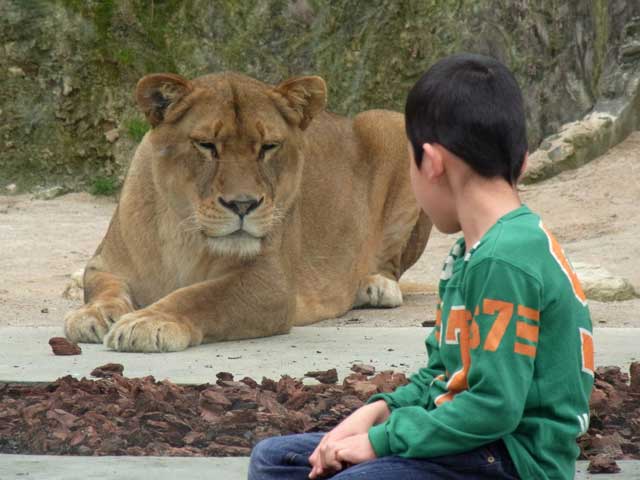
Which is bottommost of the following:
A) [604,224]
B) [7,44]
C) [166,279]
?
[604,224]

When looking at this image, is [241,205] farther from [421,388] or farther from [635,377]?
[421,388]

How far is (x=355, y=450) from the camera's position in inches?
98.3

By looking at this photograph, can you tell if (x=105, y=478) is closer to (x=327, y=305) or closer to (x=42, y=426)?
(x=42, y=426)

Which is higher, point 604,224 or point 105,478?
→ point 105,478

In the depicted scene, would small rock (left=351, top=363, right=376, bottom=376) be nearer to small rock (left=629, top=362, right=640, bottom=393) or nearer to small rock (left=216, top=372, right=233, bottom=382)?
small rock (left=216, top=372, right=233, bottom=382)

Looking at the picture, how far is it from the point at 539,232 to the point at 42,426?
190 cm

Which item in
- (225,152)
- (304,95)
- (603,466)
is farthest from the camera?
(304,95)

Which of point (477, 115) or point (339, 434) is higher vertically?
point (477, 115)

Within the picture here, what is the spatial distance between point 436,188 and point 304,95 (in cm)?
343

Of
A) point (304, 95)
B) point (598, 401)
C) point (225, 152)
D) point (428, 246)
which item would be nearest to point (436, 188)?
point (598, 401)

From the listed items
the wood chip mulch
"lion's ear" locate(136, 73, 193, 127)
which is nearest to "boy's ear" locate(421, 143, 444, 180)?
the wood chip mulch

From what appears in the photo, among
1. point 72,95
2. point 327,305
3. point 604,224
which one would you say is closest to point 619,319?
point 327,305

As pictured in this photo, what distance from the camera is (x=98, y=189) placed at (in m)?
11.2

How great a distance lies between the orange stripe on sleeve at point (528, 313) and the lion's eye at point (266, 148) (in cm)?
337
